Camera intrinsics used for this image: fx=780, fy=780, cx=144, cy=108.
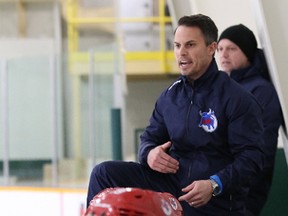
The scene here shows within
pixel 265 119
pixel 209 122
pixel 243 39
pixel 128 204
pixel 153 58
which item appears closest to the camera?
pixel 128 204

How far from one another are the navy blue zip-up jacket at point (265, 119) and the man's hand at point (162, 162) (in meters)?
0.78

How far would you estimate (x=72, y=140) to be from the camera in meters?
7.01

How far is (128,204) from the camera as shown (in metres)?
1.97

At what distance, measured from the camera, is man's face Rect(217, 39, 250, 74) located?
3.52m

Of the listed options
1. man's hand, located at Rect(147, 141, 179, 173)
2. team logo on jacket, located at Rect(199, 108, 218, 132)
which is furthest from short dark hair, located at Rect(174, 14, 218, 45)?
man's hand, located at Rect(147, 141, 179, 173)

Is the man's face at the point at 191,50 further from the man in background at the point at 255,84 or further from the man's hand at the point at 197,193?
the man in background at the point at 255,84

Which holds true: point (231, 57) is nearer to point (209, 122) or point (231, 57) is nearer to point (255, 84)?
point (255, 84)

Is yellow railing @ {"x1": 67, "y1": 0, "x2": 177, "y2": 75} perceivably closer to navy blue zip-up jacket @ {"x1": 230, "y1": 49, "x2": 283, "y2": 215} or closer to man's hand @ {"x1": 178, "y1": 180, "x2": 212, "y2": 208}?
navy blue zip-up jacket @ {"x1": 230, "y1": 49, "x2": 283, "y2": 215}

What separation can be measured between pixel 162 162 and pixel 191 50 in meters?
0.39

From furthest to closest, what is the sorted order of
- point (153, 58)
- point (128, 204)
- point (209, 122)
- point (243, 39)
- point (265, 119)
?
point (153, 58) < point (243, 39) < point (265, 119) < point (209, 122) < point (128, 204)

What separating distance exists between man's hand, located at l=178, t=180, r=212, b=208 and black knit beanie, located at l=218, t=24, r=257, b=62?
4.00 ft

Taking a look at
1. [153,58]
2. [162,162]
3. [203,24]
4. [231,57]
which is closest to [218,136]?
[162,162]

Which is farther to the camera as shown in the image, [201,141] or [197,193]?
[201,141]

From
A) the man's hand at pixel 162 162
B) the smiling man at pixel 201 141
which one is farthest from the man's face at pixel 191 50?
the man's hand at pixel 162 162
